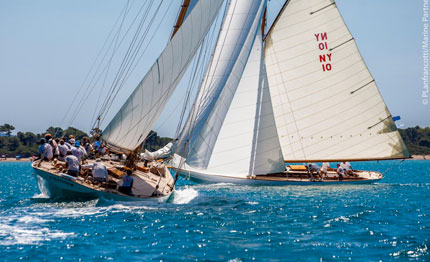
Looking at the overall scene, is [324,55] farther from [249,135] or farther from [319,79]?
[249,135]

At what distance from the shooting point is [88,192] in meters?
20.8

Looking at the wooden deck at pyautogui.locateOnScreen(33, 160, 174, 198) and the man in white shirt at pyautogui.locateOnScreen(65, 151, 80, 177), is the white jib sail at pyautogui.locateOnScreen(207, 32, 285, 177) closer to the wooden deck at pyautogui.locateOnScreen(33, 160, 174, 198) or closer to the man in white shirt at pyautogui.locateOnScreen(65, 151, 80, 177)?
the wooden deck at pyautogui.locateOnScreen(33, 160, 174, 198)

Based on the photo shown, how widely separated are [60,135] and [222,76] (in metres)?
136

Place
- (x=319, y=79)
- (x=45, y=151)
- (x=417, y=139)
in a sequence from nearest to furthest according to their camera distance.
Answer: (x=45, y=151)
(x=319, y=79)
(x=417, y=139)

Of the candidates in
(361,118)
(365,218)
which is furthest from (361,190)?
(365,218)

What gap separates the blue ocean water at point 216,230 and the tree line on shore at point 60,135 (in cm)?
11496

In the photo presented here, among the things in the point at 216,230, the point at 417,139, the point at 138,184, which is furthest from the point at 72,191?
the point at 417,139

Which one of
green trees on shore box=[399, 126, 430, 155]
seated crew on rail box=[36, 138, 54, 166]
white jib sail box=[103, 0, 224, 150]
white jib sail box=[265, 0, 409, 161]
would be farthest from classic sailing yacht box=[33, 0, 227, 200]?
green trees on shore box=[399, 126, 430, 155]

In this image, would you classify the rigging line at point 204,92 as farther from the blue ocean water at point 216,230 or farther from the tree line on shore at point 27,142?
the tree line on shore at point 27,142

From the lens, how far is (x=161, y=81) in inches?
899

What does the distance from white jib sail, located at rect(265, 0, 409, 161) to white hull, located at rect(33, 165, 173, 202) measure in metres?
16.2

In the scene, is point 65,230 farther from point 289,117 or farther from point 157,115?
point 289,117

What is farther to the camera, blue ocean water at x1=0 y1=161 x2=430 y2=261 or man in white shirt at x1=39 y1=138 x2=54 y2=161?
man in white shirt at x1=39 y1=138 x2=54 y2=161

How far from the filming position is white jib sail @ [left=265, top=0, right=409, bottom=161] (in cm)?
3534
